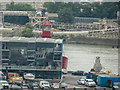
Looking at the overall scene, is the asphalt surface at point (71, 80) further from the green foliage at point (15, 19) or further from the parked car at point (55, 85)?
the green foliage at point (15, 19)

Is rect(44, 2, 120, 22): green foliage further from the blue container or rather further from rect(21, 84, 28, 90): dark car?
rect(21, 84, 28, 90): dark car

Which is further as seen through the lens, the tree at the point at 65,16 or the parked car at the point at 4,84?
the tree at the point at 65,16

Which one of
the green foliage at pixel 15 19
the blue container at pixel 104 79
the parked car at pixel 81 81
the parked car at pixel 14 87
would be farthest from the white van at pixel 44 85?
the green foliage at pixel 15 19

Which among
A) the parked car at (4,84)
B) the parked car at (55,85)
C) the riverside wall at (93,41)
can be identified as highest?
the parked car at (4,84)

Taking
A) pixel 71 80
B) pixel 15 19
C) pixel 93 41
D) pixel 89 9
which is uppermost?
pixel 71 80

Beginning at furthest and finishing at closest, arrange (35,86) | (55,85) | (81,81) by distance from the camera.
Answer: (81,81)
(55,85)
(35,86)

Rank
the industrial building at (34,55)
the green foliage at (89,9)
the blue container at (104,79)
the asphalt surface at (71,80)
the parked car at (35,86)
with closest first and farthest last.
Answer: the parked car at (35,86)
the asphalt surface at (71,80)
the blue container at (104,79)
the industrial building at (34,55)
the green foliage at (89,9)

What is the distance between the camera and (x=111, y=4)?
4259cm

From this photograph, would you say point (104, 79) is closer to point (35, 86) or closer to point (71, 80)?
point (71, 80)

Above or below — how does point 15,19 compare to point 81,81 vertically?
below

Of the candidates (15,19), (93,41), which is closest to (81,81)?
(93,41)

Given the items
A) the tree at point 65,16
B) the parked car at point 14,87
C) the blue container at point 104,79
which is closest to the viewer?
Result: the parked car at point 14,87

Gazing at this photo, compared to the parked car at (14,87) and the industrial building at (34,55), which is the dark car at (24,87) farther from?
the industrial building at (34,55)

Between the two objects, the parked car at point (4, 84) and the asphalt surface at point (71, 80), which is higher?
the parked car at point (4, 84)
